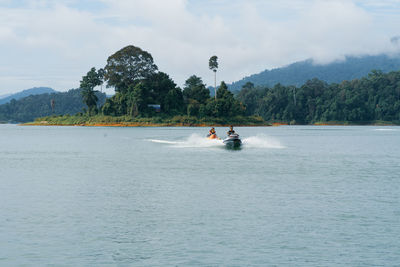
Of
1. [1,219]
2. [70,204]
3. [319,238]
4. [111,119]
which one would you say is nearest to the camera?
[319,238]

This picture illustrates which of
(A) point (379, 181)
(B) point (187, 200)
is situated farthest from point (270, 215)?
(A) point (379, 181)

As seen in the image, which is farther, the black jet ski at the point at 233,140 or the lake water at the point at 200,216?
the black jet ski at the point at 233,140

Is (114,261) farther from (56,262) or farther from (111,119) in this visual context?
→ (111,119)

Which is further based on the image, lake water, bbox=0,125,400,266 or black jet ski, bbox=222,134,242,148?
black jet ski, bbox=222,134,242,148

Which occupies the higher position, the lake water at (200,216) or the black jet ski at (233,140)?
the black jet ski at (233,140)

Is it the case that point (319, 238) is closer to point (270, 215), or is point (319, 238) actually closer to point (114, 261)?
point (270, 215)

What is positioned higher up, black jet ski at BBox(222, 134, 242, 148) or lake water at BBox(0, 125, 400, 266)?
black jet ski at BBox(222, 134, 242, 148)

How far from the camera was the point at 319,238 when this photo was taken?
2138cm

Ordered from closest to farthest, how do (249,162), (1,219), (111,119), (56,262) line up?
1. (56,262)
2. (1,219)
3. (249,162)
4. (111,119)

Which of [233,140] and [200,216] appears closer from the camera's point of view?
[200,216]

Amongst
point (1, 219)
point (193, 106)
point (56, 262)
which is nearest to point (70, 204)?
point (1, 219)

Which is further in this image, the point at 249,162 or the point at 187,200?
the point at 249,162

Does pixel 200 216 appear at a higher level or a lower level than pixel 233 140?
lower

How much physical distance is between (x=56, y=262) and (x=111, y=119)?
179 metres
